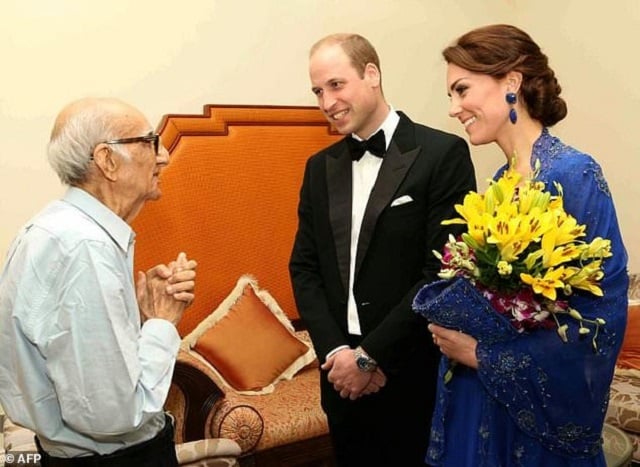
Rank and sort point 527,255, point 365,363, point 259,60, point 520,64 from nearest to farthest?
1. point 527,255
2. point 520,64
3. point 365,363
4. point 259,60

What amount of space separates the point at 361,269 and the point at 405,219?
0.64 ft

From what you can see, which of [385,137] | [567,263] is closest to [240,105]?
[385,137]

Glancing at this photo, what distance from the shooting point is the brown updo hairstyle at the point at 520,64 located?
1729 millimetres

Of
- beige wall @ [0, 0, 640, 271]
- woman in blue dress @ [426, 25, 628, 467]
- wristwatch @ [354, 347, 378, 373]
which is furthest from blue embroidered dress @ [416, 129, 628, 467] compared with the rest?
beige wall @ [0, 0, 640, 271]

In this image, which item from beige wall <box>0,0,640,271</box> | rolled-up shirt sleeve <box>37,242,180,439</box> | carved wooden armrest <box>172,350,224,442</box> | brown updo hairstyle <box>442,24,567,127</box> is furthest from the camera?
beige wall <box>0,0,640,271</box>

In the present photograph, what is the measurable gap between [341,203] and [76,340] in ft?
→ 3.43

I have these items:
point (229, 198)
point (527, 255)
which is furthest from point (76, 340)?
point (229, 198)

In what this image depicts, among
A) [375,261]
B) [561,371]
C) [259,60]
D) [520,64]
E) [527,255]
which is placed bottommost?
[561,371]

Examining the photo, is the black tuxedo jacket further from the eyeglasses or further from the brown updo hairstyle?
the eyeglasses

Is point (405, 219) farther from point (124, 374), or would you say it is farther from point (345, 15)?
point (345, 15)

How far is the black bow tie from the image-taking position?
7.02 feet

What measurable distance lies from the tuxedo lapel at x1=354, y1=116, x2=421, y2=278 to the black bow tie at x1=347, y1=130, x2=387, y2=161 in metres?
0.03

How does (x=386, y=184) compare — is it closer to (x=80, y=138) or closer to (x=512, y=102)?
(x=512, y=102)

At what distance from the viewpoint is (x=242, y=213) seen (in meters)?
3.41
